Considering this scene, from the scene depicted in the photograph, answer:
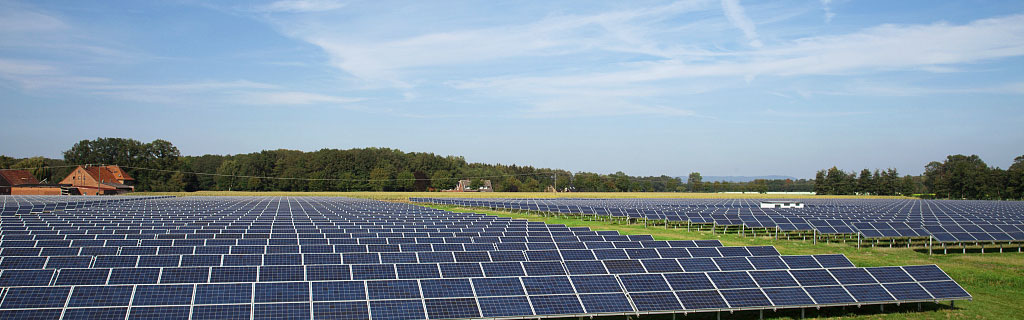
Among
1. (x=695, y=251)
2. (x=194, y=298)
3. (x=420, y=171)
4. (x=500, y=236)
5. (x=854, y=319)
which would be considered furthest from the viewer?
(x=420, y=171)

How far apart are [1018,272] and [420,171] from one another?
12073cm

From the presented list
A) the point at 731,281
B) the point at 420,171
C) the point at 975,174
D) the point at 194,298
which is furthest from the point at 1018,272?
the point at 420,171

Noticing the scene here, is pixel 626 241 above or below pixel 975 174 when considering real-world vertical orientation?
below

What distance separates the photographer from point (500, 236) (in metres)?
21.4

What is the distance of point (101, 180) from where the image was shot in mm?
105875

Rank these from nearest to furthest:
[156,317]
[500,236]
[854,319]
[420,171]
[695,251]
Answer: [156,317] → [854,319] → [695,251] → [500,236] → [420,171]

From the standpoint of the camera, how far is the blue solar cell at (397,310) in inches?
385

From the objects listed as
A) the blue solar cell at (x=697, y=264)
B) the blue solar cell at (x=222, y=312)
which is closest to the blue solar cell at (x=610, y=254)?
the blue solar cell at (x=697, y=264)

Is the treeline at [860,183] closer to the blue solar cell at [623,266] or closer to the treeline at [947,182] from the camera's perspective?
the treeline at [947,182]

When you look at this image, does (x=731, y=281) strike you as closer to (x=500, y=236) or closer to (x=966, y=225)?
(x=500, y=236)

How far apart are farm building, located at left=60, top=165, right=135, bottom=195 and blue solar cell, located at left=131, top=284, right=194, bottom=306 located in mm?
95608

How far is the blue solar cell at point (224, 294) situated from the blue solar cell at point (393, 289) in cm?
194

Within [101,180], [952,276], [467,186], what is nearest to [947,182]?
[467,186]

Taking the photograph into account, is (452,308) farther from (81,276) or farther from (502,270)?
(81,276)
